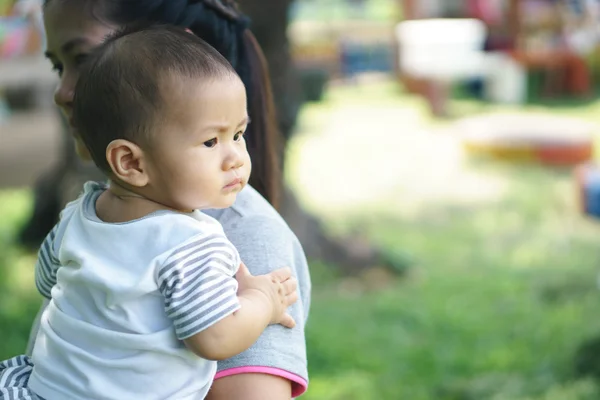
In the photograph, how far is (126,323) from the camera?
139 cm

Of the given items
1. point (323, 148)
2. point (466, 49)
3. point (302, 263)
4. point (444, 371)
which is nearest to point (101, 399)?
point (302, 263)

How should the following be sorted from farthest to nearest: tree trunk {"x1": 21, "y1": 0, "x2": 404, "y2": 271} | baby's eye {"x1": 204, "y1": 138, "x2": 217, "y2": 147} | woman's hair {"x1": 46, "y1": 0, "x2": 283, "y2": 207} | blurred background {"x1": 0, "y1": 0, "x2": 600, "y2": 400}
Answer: tree trunk {"x1": 21, "y1": 0, "x2": 404, "y2": 271}
blurred background {"x1": 0, "y1": 0, "x2": 600, "y2": 400}
woman's hair {"x1": 46, "y1": 0, "x2": 283, "y2": 207}
baby's eye {"x1": 204, "y1": 138, "x2": 217, "y2": 147}

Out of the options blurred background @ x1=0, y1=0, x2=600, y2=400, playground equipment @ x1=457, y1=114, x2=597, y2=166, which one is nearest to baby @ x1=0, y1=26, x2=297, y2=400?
blurred background @ x1=0, y1=0, x2=600, y2=400

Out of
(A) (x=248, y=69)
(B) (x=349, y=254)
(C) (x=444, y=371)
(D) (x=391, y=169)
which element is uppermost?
(A) (x=248, y=69)

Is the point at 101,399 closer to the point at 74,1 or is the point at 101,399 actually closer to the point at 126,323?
the point at 126,323

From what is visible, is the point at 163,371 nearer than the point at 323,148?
Yes

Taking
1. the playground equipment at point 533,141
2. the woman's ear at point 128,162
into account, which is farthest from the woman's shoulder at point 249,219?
the playground equipment at point 533,141

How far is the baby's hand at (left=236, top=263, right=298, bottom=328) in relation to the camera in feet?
4.80

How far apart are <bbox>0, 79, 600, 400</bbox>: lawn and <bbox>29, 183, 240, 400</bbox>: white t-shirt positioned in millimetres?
2985

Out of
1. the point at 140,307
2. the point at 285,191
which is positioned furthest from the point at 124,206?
the point at 285,191

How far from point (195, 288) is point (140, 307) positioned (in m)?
0.10

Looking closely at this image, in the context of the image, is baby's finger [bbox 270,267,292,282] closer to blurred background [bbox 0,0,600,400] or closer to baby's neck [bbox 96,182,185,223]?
baby's neck [bbox 96,182,185,223]

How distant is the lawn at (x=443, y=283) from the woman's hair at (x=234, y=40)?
252cm

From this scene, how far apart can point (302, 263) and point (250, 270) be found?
0.15 meters
